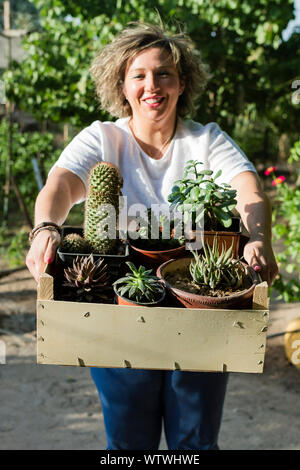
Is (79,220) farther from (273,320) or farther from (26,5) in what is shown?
(26,5)

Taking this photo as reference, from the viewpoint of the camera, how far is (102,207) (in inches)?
60.6

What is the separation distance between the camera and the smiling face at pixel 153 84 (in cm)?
188

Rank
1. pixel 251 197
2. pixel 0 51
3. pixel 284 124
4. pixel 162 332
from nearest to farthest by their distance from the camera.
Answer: pixel 162 332
pixel 251 197
pixel 0 51
pixel 284 124

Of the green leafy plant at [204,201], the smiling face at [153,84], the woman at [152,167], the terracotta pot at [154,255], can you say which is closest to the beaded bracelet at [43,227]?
the woman at [152,167]

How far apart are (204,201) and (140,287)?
0.34 metres

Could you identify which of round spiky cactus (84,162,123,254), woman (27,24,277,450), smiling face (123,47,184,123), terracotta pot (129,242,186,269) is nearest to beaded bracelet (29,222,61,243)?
woman (27,24,277,450)

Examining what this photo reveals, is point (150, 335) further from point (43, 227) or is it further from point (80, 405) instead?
point (80, 405)

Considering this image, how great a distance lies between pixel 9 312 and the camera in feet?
16.1

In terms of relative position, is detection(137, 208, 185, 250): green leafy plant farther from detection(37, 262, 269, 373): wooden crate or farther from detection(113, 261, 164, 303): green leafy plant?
detection(37, 262, 269, 373): wooden crate

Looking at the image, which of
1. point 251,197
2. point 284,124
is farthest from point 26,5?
point 251,197

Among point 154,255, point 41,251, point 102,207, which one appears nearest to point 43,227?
point 41,251

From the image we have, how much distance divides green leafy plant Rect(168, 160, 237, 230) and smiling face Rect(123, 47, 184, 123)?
0.44 meters

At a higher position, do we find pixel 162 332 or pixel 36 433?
pixel 162 332

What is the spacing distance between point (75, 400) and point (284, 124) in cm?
528
